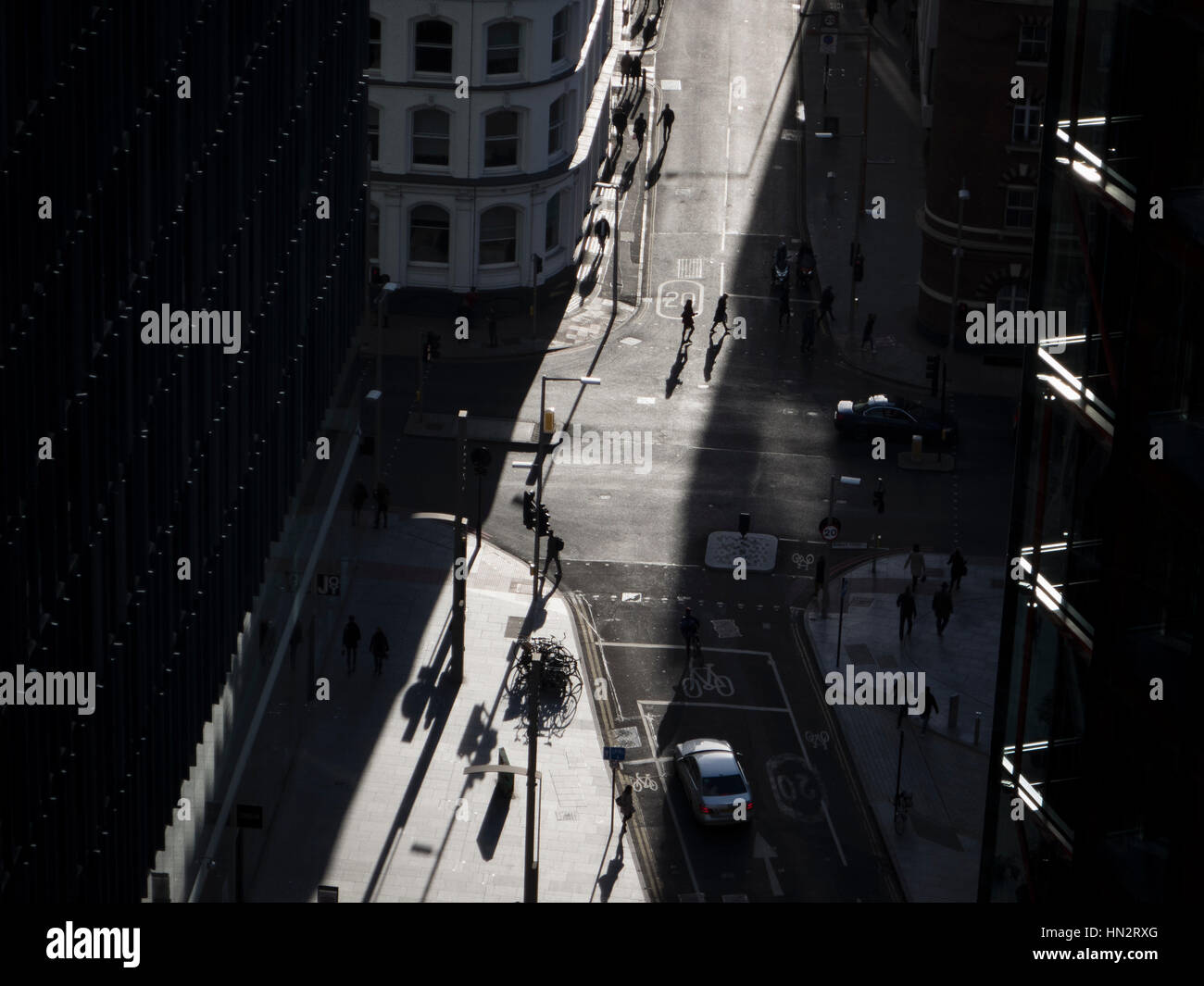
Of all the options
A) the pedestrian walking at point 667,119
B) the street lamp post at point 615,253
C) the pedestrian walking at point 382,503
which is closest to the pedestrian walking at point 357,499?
the pedestrian walking at point 382,503

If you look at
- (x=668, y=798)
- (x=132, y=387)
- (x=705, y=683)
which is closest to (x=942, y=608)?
(x=705, y=683)

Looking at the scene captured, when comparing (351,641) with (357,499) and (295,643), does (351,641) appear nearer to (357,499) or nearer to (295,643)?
(295,643)

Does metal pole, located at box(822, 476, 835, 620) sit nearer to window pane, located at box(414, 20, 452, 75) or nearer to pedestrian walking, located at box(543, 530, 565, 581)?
pedestrian walking, located at box(543, 530, 565, 581)

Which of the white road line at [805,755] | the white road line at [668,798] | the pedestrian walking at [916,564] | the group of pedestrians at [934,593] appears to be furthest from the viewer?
the pedestrian walking at [916,564]

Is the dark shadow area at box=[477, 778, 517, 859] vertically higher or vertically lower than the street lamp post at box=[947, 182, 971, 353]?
lower

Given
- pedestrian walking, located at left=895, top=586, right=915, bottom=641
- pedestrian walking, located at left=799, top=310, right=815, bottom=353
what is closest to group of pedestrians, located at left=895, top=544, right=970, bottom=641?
pedestrian walking, located at left=895, top=586, right=915, bottom=641

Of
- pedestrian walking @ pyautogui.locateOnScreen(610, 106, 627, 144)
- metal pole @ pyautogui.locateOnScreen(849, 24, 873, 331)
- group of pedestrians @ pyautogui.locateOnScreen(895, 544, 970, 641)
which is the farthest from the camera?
pedestrian walking @ pyautogui.locateOnScreen(610, 106, 627, 144)

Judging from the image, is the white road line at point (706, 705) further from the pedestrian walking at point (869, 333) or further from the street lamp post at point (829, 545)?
the pedestrian walking at point (869, 333)
